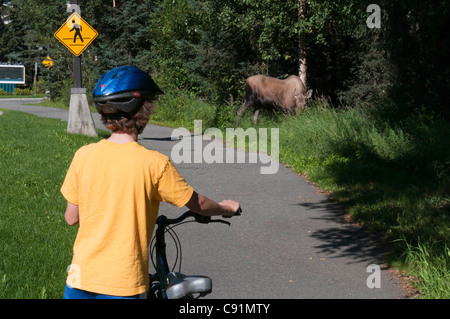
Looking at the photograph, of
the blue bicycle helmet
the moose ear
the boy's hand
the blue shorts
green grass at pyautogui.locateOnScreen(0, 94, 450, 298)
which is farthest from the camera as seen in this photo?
the moose ear

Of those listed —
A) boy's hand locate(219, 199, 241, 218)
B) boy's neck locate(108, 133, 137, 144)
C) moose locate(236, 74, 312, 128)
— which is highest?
boy's neck locate(108, 133, 137, 144)

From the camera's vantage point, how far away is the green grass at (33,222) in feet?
17.5

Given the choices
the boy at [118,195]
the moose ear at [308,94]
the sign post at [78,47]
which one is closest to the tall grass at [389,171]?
the moose ear at [308,94]

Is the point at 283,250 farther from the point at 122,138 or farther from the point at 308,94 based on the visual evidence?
the point at 308,94

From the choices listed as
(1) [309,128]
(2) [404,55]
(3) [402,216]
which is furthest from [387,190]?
(2) [404,55]

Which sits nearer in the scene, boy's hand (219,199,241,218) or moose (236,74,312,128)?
boy's hand (219,199,241,218)

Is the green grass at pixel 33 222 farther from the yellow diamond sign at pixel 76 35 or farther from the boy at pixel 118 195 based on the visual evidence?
the yellow diamond sign at pixel 76 35

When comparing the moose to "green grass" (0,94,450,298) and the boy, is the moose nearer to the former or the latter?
"green grass" (0,94,450,298)

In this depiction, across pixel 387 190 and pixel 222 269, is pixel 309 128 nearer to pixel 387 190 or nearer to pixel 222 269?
pixel 387 190

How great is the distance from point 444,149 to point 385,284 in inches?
264

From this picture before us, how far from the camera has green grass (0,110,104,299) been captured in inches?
209

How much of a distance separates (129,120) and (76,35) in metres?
14.4

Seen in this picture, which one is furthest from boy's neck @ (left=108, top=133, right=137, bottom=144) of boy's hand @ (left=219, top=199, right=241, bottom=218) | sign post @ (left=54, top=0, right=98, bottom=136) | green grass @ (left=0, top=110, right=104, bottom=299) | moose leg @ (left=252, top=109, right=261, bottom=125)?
moose leg @ (left=252, top=109, right=261, bottom=125)

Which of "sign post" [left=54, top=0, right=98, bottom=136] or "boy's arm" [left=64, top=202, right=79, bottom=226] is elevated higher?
"boy's arm" [left=64, top=202, right=79, bottom=226]
